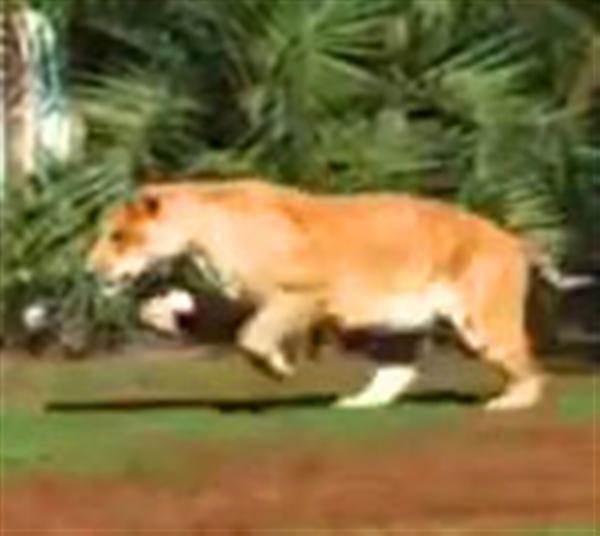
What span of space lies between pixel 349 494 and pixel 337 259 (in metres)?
4.09

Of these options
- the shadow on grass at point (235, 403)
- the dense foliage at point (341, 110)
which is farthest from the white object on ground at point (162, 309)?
the shadow on grass at point (235, 403)

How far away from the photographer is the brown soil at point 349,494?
10.8 meters

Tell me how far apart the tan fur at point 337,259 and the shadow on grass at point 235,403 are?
0.77ft

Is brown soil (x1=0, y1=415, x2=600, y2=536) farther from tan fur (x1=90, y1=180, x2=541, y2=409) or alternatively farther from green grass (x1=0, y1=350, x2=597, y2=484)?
tan fur (x1=90, y1=180, x2=541, y2=409)

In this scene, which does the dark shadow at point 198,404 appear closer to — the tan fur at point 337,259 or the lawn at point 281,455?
the lawn at point 281,455

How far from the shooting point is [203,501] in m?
11.5

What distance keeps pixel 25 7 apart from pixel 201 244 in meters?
4.82

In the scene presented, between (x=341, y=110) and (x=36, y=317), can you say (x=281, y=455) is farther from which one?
(x=341, y=110)

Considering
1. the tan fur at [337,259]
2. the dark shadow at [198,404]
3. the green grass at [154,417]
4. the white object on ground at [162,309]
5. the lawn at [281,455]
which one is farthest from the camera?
the white object on ground at [162,309]

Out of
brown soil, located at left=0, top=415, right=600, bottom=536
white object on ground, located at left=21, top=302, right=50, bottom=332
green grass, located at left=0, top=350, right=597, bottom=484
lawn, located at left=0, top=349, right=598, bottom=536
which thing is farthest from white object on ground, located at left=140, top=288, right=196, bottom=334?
brown soil, located at left=0, top=415, right=600, bottom=536

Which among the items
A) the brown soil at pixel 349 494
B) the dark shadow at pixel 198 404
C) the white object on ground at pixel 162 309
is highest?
the brown soil at pixel 349 494

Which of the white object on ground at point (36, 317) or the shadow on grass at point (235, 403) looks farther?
the white object on ground at point (36, 317)

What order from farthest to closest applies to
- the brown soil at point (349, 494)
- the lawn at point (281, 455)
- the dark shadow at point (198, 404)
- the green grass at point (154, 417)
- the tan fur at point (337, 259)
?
the dark shadow at point (198, 404) < the tan fur at point (337, 259) < the green grass at point (154, 417) < the lawn at point (281, 455) < the brown soil at point (349, 494)

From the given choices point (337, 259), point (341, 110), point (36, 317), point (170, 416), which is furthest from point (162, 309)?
point (170, 416)
